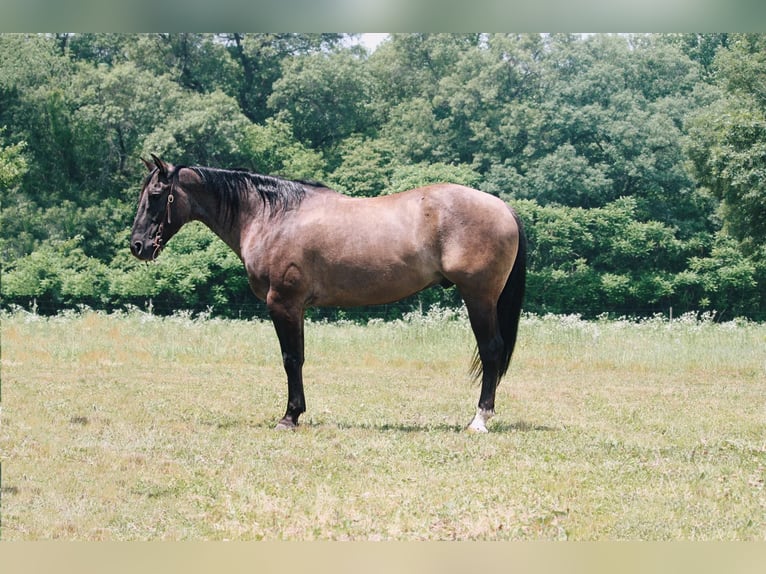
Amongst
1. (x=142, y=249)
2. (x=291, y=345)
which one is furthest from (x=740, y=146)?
(x=142, y=249)

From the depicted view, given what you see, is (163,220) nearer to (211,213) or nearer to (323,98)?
(211,213)

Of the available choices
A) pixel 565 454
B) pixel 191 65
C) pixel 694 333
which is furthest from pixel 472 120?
pixel 565 454

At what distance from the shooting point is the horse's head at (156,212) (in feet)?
28.1

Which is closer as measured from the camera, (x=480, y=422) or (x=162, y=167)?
(x=480, y=422)

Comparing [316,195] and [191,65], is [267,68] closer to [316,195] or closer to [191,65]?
[191,65]

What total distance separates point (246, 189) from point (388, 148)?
26364 millimetres

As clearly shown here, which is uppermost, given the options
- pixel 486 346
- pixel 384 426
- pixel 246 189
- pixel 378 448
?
pixel 246 189

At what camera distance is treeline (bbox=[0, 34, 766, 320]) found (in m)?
31.8

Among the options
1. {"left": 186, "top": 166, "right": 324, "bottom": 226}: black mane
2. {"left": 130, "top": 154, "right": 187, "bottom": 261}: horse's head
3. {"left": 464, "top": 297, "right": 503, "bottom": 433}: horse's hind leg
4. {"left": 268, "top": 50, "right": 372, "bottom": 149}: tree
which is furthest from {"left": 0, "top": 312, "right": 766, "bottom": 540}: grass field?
{"left": 268, "top": 50, "right": 372, "bottom": 149}: tree

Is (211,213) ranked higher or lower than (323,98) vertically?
lower

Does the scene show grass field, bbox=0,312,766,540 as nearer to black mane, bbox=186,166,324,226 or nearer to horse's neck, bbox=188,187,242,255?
horse's neck, bbox=188,187,242,255

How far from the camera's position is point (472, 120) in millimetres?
37844

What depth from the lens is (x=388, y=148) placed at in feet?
114

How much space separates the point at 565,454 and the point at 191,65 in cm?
3469
